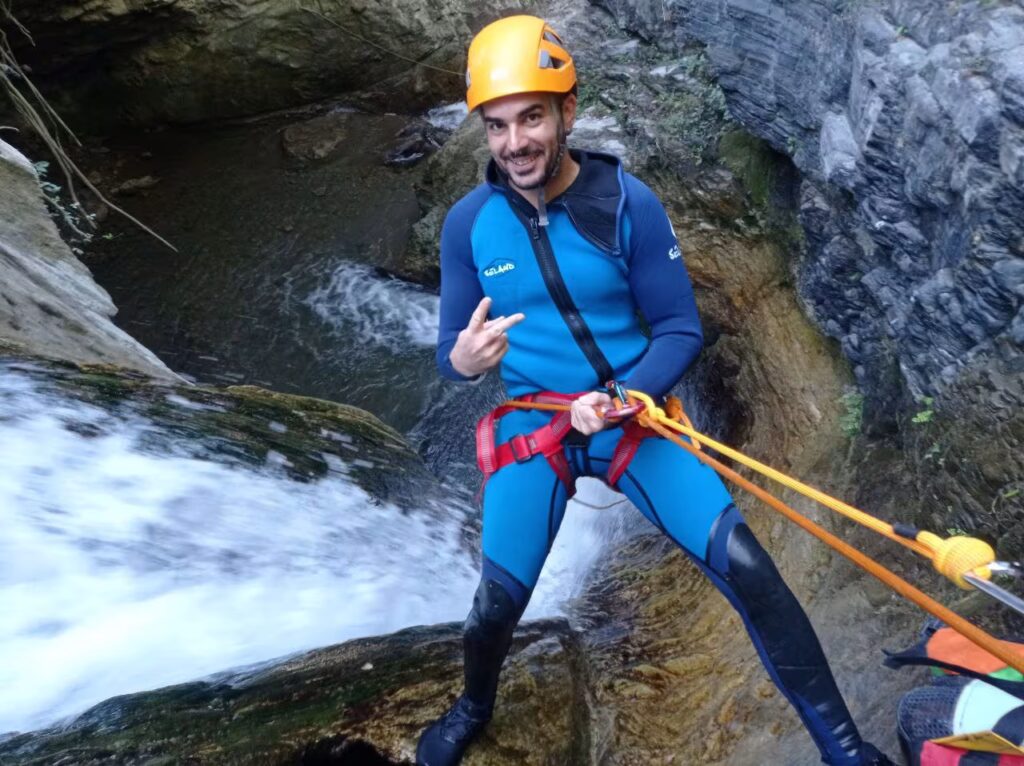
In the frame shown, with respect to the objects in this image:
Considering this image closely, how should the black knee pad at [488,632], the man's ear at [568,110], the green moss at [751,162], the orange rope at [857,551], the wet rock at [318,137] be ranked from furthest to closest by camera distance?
the wet rock at [318,137] < the green moss at [751,162] < the black knee pad at [488,632] < the man's ear at [568,110] < the orange rope at [857,551]

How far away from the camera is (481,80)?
2.37 m

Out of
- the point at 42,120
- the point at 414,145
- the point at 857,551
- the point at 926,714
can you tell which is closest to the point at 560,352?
the point at 857,551

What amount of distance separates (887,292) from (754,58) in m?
1.64

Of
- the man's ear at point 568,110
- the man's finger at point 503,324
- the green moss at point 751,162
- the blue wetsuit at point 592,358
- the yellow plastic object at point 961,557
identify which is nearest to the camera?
the yellow plastic object at point 961,557

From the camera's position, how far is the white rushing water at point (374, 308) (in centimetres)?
707

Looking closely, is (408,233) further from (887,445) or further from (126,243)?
(887,445)

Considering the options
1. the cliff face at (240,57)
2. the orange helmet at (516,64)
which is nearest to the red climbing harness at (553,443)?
the orange helmet at (516,64)

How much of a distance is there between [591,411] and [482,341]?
0.38 metres

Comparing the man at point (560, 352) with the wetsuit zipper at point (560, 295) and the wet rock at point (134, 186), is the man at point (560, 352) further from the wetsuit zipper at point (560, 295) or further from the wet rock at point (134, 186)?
the wet rock at point (134, 186)

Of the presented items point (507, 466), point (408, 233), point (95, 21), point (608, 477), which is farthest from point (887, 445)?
point (95, 21)

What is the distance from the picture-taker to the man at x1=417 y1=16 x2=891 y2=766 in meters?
2.34

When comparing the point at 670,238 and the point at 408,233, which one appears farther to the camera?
the point at 408,233

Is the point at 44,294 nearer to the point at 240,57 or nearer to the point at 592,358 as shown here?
the point at 592,358

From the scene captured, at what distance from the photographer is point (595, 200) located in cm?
250
